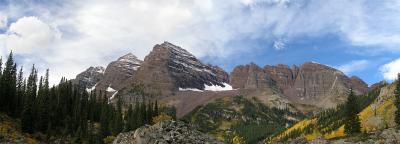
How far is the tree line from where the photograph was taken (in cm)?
13662

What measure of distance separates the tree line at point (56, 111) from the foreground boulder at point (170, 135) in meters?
87.1

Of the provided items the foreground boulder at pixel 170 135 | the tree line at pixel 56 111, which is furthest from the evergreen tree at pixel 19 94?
the foreground boulder at pixel 170 135

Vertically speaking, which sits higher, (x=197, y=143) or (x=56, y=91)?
(x=56, y=91)

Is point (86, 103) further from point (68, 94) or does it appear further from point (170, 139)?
point (170, 139)

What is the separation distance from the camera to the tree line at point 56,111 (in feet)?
448

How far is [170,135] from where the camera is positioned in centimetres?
4691

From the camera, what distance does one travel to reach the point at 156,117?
18662 cm

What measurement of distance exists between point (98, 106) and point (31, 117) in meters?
54.3

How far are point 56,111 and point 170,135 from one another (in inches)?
4564

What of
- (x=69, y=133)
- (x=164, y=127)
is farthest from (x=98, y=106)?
(x=164, y=127)

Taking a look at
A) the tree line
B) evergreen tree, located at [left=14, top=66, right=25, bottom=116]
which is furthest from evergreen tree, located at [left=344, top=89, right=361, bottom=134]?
evergreen tree, located at [left=14, top=66, right=25, bottom=116]

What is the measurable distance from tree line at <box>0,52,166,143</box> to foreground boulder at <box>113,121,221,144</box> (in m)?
87.1

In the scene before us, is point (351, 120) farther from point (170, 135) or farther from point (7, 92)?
point (170, 135)

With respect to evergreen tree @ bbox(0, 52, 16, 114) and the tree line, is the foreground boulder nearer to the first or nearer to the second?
the tree line
